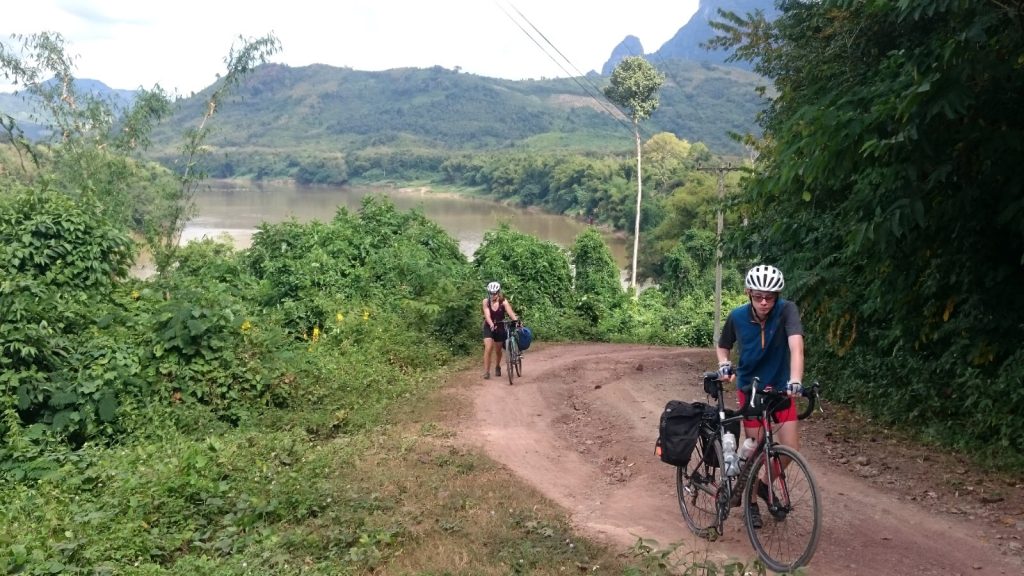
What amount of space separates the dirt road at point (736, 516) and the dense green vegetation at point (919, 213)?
92 centimetres

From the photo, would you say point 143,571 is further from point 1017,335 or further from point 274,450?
point 1017,335

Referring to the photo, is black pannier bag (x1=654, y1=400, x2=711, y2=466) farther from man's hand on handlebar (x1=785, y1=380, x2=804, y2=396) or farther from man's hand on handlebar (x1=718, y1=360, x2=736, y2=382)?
man's hand on handlebar (x1=785, y1=380, x2=804, y2=396)

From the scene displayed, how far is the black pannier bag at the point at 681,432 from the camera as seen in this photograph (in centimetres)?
550

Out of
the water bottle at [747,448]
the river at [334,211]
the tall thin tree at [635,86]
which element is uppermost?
the tall thin tree at [635,86]

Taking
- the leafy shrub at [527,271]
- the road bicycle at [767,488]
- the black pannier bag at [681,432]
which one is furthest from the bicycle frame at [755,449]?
the leafy shrub at [527,271]

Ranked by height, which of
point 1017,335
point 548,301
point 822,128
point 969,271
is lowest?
point 548,301

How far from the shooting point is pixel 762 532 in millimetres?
5250

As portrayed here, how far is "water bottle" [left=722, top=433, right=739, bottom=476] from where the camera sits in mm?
5293

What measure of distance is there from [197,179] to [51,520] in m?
19.2

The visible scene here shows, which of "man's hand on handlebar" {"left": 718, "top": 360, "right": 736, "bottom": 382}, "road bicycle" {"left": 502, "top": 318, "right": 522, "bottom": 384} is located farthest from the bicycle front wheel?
"man's hand on handlebar" {"left": 718, "top": 360, "right": 736, "bottom": 382}

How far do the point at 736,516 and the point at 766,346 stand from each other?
1.51 meters

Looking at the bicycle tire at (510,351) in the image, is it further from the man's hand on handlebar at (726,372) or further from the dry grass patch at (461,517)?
the man's hand on handlebar at (726,372)

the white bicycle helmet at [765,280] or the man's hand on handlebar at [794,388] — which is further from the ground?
the white bicycle helmet at [765,280]

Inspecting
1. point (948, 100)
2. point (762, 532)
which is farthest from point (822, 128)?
point (762, 532)
